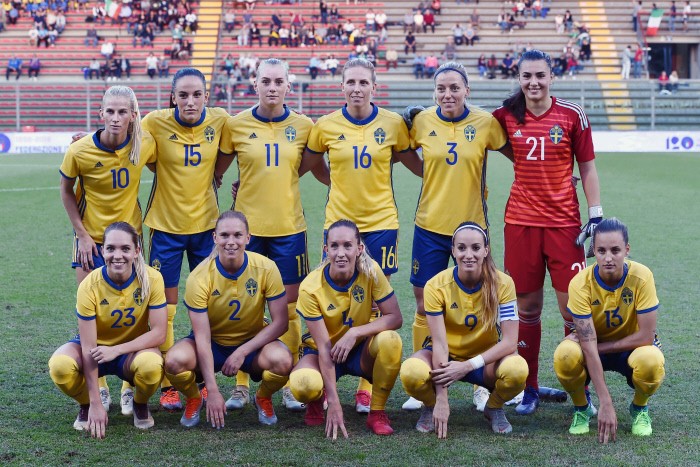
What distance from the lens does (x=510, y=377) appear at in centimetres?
450

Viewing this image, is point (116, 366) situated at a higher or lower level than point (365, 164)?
lower

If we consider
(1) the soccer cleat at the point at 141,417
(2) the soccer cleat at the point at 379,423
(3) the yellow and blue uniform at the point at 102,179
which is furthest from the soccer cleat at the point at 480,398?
(3) the yellow and blue uniform at the point at 102,179

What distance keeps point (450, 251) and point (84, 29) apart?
A: 30151 mm

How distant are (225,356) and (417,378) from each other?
1.05 meters

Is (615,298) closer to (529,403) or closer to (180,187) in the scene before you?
(529,403)

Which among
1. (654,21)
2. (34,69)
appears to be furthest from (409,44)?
(34,69)

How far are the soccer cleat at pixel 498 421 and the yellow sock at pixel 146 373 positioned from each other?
1.66 meters

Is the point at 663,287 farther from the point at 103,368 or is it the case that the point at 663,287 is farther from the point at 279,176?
the point at 103,368

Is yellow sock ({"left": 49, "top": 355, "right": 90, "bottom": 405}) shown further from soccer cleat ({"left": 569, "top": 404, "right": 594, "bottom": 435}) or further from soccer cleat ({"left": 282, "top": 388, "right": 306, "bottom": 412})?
soccer cleat ({"left": 569, "top": 404, "right": 594, "bottom": 435})

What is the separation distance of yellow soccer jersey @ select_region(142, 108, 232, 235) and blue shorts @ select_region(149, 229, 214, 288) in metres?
0.05

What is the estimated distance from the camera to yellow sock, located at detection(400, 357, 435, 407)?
4.53m

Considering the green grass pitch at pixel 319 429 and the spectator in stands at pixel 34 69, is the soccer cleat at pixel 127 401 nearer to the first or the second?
the green grass pitch at pixel 319 429

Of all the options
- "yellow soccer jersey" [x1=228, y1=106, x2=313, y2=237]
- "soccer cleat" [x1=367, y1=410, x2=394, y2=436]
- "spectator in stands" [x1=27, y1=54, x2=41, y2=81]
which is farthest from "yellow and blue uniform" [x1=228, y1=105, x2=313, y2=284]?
"spectator in stands" [x1=27, y1=54, x2=41, y2=81]

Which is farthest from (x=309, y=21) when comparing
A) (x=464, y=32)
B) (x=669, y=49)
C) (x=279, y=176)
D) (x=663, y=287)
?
(x=279, y=176)
